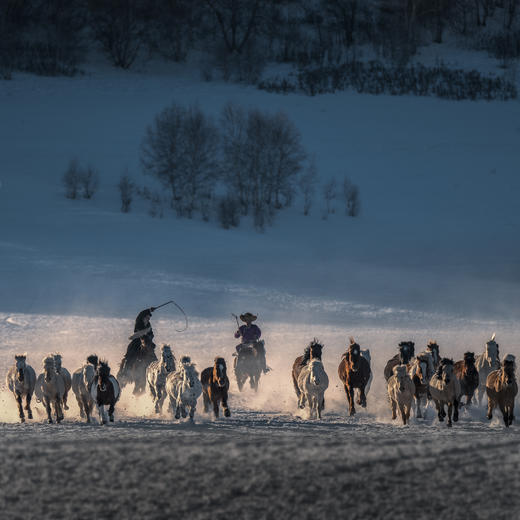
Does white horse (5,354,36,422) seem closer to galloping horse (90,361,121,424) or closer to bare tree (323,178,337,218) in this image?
galloping horse (90,361,121,424)

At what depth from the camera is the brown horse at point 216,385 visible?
12.1 meters

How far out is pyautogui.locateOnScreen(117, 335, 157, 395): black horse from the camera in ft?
47.6

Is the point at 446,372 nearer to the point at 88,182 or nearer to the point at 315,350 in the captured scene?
the point at 315,350

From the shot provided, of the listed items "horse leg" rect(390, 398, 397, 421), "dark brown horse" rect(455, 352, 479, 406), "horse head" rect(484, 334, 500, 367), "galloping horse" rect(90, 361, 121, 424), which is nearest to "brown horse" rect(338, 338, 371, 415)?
"horse leg" rect(390, 398, 397, 421)

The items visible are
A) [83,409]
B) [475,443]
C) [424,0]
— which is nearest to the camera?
Answer: [475,443]

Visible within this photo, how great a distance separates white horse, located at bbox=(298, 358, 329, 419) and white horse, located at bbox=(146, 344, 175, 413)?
2.09 m

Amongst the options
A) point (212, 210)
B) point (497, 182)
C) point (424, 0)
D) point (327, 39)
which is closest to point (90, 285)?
point (212, 210)

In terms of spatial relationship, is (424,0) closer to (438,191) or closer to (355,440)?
(438,191)

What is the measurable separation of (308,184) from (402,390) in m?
31.8

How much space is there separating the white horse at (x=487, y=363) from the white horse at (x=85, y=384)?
6.09m

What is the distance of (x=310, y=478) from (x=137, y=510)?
6.31 feet

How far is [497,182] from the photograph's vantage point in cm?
4494

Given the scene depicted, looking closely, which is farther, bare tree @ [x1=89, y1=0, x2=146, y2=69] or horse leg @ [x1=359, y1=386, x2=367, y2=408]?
bare tree @ [x1=89, y1=0, x2=146, y2=69]

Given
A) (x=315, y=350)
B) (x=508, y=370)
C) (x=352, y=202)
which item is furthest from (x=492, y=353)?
(x=352, y=202)
